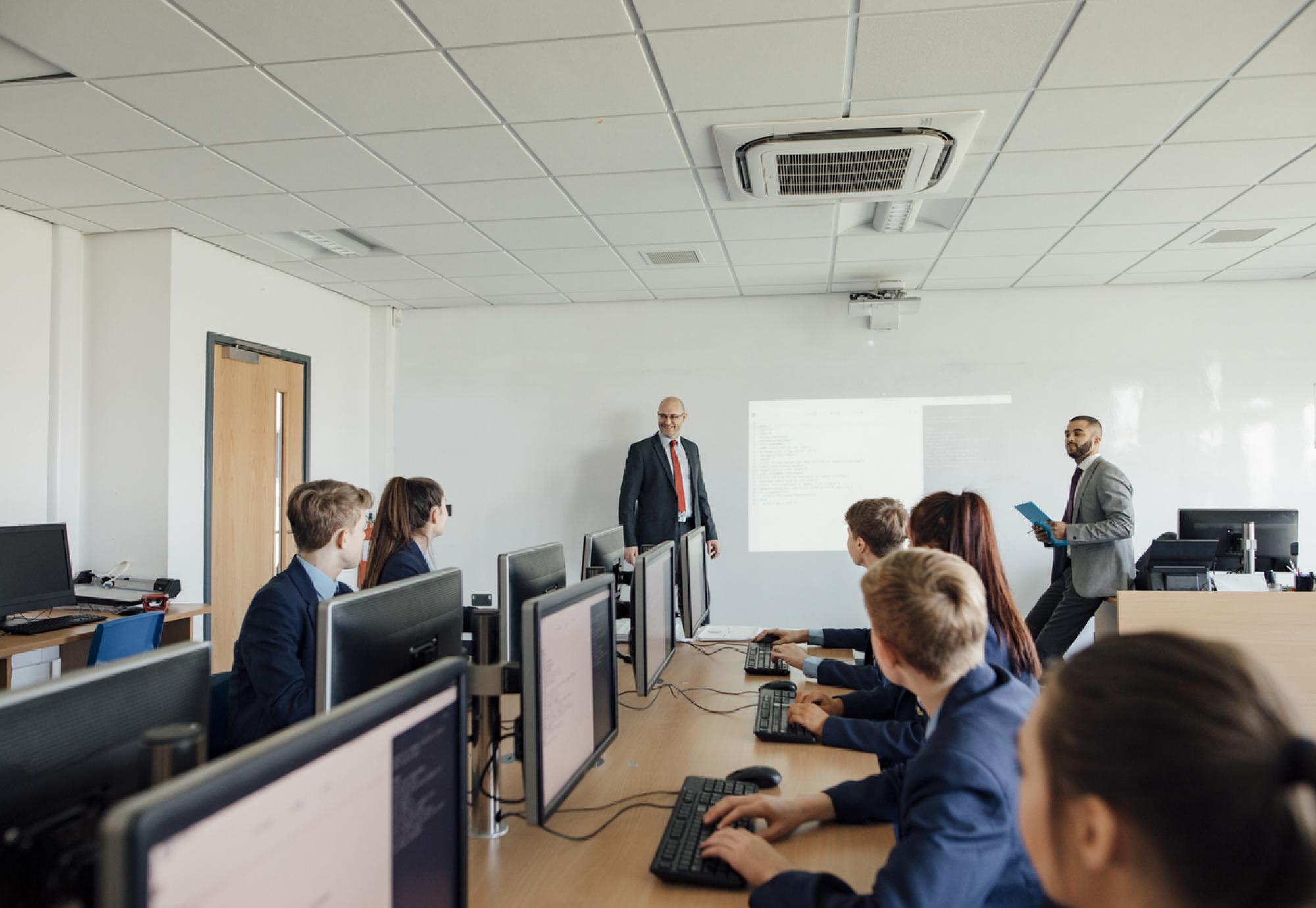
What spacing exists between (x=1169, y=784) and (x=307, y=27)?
2580mm

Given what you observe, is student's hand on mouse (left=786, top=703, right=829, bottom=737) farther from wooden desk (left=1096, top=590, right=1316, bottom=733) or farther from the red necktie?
the red necktie

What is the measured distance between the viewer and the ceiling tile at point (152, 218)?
3805mm

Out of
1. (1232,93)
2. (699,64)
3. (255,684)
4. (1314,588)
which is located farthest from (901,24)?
(1314,588)

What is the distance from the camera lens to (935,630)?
1359 mm

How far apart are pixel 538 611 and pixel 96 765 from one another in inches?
22.9

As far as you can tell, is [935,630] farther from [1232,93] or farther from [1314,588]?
[1314,588]

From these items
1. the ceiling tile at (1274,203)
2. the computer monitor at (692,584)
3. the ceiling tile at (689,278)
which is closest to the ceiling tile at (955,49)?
the computer monitor at (692,584)

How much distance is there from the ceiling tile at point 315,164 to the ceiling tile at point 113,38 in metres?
0.58

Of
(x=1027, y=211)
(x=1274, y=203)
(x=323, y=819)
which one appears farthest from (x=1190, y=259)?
(x=323, y=819)

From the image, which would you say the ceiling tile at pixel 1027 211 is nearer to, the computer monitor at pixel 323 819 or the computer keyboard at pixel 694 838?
the computer keyboard at pixel 694 838

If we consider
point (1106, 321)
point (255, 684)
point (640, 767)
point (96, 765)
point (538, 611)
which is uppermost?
point (1106, 321)

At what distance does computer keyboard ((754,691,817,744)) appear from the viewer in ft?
6.62

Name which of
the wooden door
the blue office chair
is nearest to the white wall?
the wooden door

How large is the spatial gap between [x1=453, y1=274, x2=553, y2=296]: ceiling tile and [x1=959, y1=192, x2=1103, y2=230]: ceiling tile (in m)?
2.57
